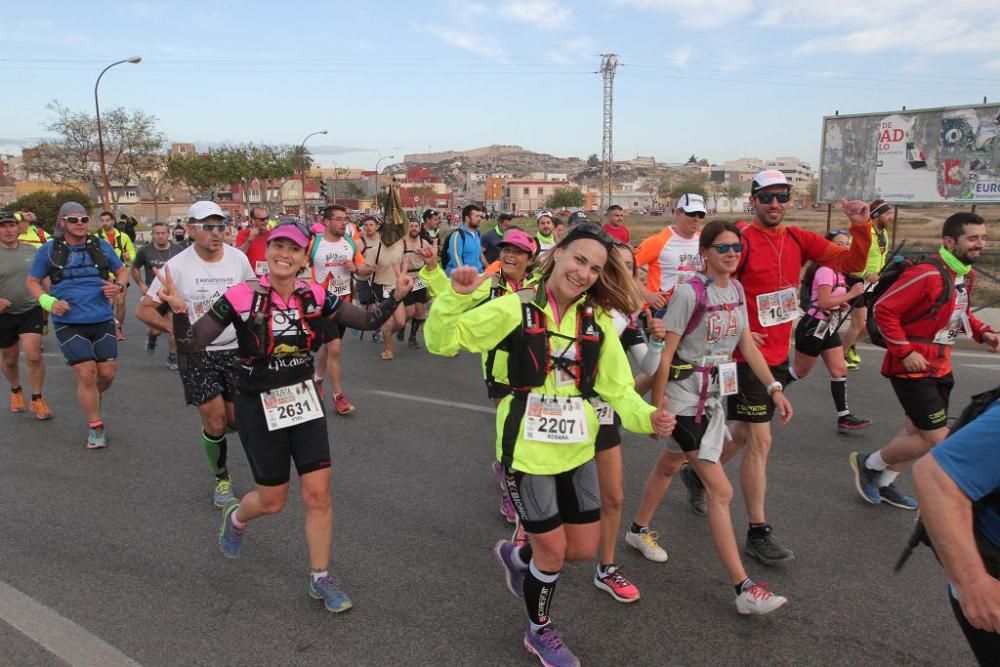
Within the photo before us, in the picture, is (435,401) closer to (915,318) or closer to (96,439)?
(96,439)

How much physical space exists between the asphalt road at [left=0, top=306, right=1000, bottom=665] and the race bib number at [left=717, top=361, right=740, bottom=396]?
41.3 inches

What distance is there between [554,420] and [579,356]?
0.30m

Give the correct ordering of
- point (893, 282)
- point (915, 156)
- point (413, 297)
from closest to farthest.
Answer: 1. point (893, 282)
2. point (413, 297)
3. point (915, 156)

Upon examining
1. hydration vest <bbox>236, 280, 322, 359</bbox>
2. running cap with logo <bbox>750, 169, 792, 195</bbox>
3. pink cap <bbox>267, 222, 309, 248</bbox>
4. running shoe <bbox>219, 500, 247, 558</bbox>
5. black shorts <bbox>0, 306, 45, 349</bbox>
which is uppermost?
running cap with logo <bbox>750, 169, 792, 195</bbox>

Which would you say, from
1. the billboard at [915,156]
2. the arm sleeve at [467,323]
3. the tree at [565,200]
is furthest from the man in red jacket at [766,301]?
the tree at [565,200]

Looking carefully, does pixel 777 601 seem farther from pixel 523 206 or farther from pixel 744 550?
pixel 523 206

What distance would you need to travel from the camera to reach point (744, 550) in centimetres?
407

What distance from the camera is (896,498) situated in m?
4.69

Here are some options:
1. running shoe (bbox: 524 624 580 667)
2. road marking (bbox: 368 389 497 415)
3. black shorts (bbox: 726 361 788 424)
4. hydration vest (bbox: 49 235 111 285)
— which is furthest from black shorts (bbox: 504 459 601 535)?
hydration vest (bbox: 49 235 111 285)

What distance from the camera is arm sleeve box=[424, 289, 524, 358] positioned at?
2.88 m

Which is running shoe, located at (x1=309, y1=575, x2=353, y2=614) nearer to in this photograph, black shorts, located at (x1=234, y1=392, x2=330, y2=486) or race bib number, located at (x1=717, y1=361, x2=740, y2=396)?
black shorts, located at (x1=234, y1=392, x2=330, y2=486)

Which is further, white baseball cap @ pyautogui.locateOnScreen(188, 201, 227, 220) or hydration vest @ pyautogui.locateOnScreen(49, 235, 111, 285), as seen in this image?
hydration vest @ pyautogui.locateOnScreen(49, 235, 111, 285)

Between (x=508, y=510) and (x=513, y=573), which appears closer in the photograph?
(x=513, y=573)

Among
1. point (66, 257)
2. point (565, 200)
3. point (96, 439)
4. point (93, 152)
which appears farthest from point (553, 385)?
point (565, 200)
